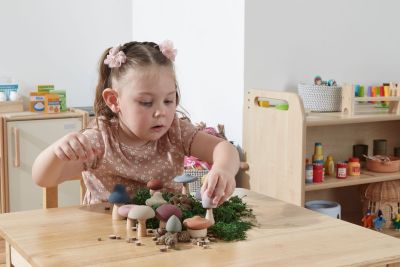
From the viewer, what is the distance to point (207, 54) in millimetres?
3055

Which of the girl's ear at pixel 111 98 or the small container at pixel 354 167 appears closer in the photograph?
the girl's ear at pixel 111 98

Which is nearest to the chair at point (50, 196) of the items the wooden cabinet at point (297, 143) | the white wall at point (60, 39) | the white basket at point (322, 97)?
the wooden cabinet at point (297, 143)

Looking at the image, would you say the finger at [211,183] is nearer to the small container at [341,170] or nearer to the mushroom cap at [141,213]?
the mushroom cap at [141,213]

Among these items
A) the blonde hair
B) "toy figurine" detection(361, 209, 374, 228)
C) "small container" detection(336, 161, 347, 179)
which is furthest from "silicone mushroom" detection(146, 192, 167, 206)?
"toy figurine" detection(361, 209, 374, 228)

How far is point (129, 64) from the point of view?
145cm

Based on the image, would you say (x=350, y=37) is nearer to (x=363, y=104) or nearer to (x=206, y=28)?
(x=363, y=104)

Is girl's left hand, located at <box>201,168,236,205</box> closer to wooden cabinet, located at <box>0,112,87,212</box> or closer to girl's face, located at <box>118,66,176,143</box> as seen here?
girl's face, located at <box>118,66,176,143</box>

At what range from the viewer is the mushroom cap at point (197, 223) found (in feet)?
3.69

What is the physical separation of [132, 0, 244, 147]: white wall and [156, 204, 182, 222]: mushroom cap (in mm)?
1693

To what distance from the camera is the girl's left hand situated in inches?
47.5

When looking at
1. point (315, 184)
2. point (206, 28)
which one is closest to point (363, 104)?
point (315, 184)

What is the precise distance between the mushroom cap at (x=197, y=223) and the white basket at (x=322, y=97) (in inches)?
71.1

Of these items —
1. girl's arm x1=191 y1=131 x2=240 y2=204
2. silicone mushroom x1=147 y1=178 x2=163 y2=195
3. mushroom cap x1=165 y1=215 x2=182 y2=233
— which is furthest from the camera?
silicone mushroom x1=147 y1=178 x2=163 y2=195

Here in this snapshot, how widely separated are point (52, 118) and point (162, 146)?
190 cm
